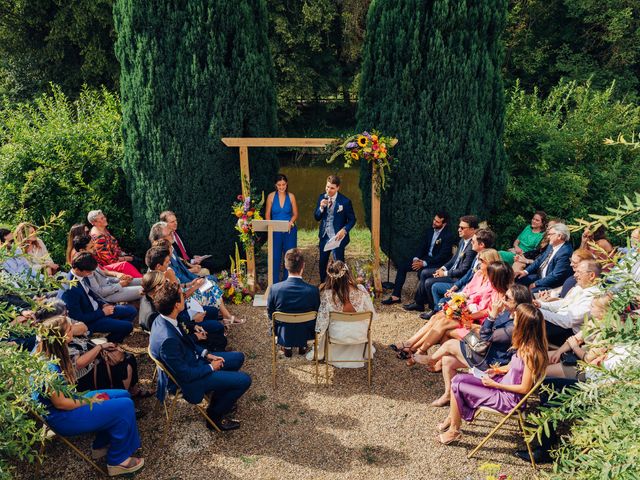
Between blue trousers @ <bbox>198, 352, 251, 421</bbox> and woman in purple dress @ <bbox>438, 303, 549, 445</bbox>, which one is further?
blue trousers @ <bbox>198, 352, 251, 421</bbox>

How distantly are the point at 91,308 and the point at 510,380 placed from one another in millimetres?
4393

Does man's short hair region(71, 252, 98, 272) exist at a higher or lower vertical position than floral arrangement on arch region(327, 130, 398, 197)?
lower

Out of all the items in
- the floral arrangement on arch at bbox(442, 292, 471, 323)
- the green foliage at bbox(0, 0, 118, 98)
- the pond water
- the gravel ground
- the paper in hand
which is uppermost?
the green foliage at bbox(0, 0, 118, 98)

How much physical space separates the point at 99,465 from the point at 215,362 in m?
1.27

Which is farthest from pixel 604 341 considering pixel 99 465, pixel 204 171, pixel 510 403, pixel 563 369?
pixel 204 171

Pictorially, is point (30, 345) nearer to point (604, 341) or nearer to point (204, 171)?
point (204, 171)

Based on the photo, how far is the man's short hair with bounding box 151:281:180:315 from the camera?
419cm

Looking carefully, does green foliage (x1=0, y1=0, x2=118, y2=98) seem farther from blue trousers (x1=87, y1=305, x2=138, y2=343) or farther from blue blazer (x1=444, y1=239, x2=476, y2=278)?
blue blazer (x1=444, y1=239, x2=476, y2=278)

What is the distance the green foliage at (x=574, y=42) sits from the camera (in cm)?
1634

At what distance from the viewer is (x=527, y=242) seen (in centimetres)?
729

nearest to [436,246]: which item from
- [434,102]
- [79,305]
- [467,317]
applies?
[467,317]

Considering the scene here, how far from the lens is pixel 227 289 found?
24.5 feet

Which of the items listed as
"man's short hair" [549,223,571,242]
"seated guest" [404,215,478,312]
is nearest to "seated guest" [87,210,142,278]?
"seated guest" [404,215,478,312]

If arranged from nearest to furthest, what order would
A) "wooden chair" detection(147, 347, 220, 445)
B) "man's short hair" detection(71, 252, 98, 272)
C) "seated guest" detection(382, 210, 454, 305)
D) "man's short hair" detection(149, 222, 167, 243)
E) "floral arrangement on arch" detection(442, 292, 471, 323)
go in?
1. "wooden chair" detection(147, 347, 220, 445)
2. "man's short hair" detection(71, 252, 98, 272)
3. "floral arrangement on arch" detection(442, 292, 471, 323)
4. "man's short hair" detection(149, 222, 167, 243)
5. "seated guest" detection(382, 210, 454, 305)
